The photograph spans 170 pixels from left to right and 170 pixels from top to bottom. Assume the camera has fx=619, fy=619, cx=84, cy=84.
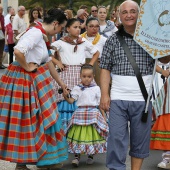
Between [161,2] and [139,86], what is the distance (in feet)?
2.40

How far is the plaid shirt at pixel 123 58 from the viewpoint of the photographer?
207 inches

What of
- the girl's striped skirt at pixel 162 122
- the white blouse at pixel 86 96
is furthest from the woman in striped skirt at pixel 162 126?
the white blouse at pixel 86 96

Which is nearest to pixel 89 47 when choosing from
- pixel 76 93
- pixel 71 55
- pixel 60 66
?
pixel 71 55

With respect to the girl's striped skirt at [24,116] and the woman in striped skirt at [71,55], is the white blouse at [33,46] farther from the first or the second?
the woman in striped skirt at [71,55]

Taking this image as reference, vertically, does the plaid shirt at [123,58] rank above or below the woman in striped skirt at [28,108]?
above

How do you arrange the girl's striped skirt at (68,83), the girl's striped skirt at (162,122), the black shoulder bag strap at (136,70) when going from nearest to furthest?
1. the black shoulder bag strap at (136,70)
2. the girl's striped skirt at (162,122)
3. the girl's striped skirt at (68,83)

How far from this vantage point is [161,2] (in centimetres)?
523

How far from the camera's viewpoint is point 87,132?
6.73 meters

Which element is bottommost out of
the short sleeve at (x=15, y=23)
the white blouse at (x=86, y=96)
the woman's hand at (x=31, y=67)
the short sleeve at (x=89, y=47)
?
the white blouse at (x=86, y=96)

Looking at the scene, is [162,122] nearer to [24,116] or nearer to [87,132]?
[87,132]

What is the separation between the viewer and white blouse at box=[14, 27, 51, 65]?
5.79m

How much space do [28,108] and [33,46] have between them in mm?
597

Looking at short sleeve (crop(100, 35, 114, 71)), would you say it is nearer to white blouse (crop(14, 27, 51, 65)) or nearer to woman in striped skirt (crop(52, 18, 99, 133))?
white blouse (crop(14, 27, 51, 65))

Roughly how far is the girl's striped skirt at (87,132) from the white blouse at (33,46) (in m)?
0.94
